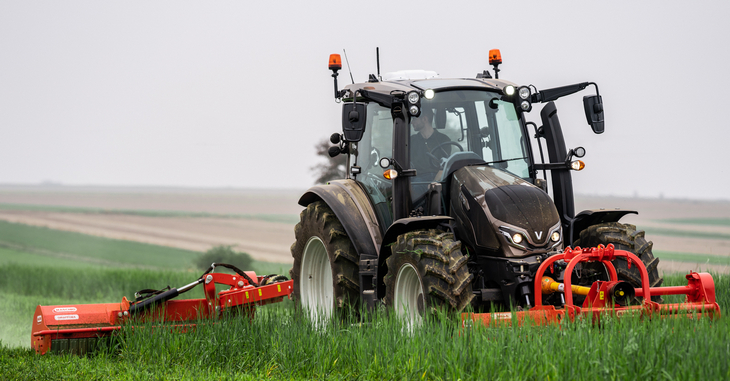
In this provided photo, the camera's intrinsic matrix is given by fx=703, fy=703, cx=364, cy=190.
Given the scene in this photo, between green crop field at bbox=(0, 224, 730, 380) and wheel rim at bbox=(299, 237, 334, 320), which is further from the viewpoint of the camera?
wheel rim at bbox=(299, 237, 334, 320)

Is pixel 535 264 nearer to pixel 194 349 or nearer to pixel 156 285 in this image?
pixel 194 349

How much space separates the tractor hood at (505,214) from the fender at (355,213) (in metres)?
1.05

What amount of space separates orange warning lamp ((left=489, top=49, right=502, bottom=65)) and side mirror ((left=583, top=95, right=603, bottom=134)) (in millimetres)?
1612

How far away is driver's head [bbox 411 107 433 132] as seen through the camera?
6.89 m

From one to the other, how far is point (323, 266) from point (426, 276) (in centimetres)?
300

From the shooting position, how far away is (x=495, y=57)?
828cm

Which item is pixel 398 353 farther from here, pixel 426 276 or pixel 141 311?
pixel 141 311

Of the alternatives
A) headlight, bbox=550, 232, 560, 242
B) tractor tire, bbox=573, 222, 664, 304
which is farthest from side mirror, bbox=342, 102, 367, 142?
tractor tire, bbox=573, 222, 664, 304

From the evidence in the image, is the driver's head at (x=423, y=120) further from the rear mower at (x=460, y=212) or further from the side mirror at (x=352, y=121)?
the side mirror at (x=352, y=121)

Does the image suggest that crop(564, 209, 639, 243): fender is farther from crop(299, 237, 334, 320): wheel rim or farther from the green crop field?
crop(299, 237, 334, 320): wheel rim

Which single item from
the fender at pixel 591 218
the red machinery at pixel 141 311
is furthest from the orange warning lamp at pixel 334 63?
the fender at pixel 591 218

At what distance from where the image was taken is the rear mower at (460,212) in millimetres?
5773

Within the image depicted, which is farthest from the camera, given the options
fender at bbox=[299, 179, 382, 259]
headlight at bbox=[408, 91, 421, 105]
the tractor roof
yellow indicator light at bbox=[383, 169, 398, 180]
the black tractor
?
fender at bbox=[299, 179, 382, 259]

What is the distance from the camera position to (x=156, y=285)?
1502 centimetres
